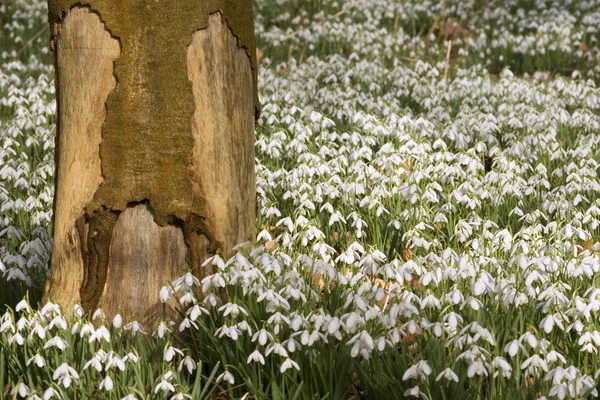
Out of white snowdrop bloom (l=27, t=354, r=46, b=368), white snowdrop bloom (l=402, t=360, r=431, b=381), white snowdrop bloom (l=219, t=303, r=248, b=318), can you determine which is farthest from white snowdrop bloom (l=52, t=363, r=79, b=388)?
white snowdrop bloom (l=402, t=360, r=431, b=381)

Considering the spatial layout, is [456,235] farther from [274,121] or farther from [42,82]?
[42,82]

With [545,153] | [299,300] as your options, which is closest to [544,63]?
[545,153]

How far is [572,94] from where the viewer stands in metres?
6.70

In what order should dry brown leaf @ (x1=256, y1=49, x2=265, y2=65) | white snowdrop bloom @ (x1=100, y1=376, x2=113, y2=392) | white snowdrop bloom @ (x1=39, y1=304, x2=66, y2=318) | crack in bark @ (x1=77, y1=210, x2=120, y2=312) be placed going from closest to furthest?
white snowdrop bloom @ (x1=100, y1=376, x2=113, y2=392)
white snowdrop bloom @ (x1=39, y1=304, x2=66, y2=318)
crack in bark @ (x1=77, y1=210, x2=120, y2=312)
dry brown leaf @ (x1=256, y1=49, x2=265, y2=65)

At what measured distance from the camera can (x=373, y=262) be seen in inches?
120

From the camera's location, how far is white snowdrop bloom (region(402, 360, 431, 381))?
234 centimetres

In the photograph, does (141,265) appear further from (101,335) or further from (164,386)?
(164,386)

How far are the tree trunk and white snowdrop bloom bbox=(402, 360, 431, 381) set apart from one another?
3.20ft

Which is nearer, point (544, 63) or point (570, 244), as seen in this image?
point (570, 244)

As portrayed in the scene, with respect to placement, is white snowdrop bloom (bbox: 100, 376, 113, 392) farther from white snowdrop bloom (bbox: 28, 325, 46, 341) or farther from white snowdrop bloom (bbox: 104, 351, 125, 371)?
white snowdrop bloom (bbox: 28, 325, 46, 341)

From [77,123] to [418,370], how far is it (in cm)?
148

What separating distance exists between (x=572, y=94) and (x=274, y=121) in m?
2.56

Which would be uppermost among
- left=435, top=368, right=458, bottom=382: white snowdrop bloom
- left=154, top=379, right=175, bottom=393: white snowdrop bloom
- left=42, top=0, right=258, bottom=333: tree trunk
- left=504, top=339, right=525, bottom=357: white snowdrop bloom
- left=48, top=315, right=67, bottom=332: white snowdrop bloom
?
left=42, top=0, right=258, bottom=333: tree trunk

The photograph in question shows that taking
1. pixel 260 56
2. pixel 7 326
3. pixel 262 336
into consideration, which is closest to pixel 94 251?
pixel 7 326
